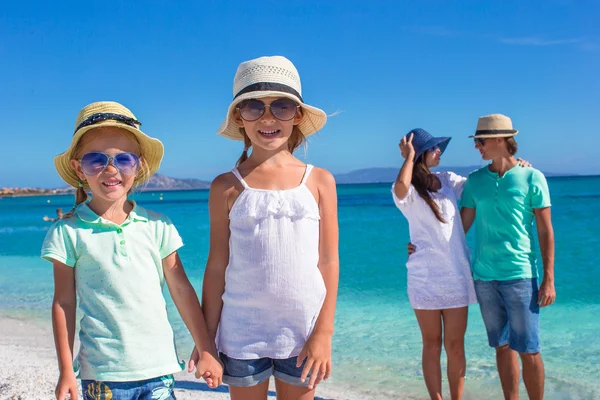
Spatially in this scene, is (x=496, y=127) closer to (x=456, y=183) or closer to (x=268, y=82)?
(x=456, y=183)

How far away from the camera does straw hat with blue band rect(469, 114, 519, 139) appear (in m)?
3.79

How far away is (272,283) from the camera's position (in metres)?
2.31

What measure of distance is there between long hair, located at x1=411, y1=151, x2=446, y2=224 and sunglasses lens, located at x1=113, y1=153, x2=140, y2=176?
2051 millimetres

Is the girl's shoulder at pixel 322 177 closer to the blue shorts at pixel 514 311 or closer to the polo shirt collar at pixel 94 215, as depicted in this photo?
the polo shirt collar at pixel 94 215

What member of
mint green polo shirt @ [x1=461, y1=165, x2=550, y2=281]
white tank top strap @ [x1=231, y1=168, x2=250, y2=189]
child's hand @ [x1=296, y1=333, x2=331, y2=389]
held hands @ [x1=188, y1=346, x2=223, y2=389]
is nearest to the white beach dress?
mint green polo shirt @ [x1=461, y1=165, x2=550, y2=281]

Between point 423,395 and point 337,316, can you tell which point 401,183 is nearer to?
point 423,395

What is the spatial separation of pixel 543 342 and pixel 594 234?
1387 cm

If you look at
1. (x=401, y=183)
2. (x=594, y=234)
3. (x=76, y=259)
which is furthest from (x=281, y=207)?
(x=594, y=234)

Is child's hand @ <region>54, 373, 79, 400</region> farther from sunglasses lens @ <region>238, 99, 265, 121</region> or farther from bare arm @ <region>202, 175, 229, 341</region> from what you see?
sunglasses lens @ <region>238, 99, 265, 121</region>

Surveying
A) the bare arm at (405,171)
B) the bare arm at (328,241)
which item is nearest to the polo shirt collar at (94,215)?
the bare arm at (328,241)

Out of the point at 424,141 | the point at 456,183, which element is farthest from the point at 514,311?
the point at 424,141

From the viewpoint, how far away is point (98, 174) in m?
2.31

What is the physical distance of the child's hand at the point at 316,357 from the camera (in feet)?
7.38

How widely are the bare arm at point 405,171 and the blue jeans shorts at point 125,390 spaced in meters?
2.11
